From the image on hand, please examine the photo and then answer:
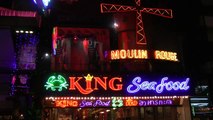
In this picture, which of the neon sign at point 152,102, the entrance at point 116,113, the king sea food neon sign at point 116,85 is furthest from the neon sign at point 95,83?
the entrance at point 116,113

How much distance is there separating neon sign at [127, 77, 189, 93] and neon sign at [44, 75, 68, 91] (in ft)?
13.0

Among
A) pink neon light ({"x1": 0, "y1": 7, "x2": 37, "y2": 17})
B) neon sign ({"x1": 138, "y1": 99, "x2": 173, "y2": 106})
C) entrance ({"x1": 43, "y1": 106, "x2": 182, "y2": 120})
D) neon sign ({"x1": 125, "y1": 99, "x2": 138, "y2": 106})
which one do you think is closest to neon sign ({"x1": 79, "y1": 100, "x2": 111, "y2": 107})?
neon sign ({"x1": 125, "y1": 99, "x2": 138, "y2": 106})

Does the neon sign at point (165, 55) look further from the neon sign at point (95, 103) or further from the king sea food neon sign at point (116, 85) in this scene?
the neon sign at point (95, 103)

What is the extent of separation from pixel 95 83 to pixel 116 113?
301 cm

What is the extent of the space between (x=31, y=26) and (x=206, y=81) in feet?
44.9

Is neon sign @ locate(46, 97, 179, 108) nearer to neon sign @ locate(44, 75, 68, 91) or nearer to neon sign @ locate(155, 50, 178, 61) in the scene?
neon sign @ locate(44, 75, 68, 91)

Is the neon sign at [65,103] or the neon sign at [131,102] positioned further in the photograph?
the neon sign at [131,102]

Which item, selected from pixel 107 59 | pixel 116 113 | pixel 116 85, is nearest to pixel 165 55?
pixel 107 59

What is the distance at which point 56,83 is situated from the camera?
58.4 ft

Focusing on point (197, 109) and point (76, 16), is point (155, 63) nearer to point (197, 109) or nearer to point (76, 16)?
point (197, 109)

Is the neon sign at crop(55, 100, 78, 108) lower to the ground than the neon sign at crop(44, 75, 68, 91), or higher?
lower

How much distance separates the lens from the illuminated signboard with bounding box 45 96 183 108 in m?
18.2

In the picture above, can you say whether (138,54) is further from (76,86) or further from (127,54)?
(76,86)

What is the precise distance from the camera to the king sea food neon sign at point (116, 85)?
17812 mm
